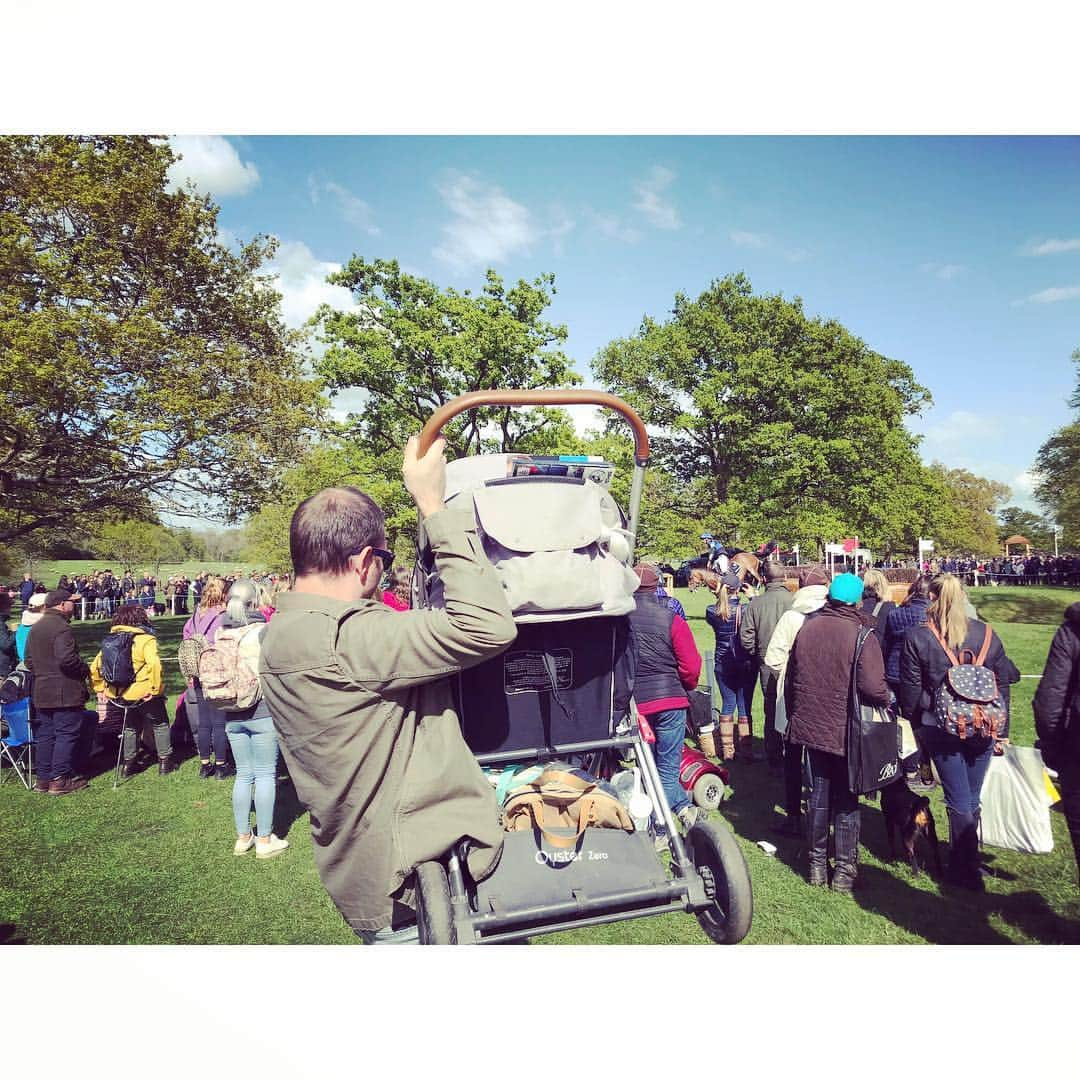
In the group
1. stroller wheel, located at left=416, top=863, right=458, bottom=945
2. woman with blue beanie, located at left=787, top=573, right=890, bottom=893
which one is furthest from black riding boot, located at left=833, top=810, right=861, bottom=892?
stroller wheel, located at left=416, top=863, right=458, bottom=945

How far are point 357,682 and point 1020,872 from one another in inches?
200

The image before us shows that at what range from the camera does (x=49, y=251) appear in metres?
9.67

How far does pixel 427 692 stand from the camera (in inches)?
85.0

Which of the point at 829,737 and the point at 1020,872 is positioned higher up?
the point at 829,737

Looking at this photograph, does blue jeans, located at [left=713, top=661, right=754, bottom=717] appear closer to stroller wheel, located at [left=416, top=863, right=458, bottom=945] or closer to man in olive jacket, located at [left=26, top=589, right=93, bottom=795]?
stroller wheel, located at [left=416, top=863, right=458, bottom=945]

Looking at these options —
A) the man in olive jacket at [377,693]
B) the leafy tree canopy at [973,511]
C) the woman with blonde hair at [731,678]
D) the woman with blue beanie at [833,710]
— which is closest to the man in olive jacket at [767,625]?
the woman with blonde hair at [731,678]

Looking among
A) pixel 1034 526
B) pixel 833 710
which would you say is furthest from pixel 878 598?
pixel 1034 526

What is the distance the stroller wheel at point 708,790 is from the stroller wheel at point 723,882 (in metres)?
0.64

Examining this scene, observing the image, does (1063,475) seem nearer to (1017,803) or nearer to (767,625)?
(767,625)

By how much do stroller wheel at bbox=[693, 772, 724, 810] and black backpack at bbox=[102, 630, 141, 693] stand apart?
6495 millimetres

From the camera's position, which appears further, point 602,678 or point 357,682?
point 602,678

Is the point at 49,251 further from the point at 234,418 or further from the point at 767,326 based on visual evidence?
the point at 767,326

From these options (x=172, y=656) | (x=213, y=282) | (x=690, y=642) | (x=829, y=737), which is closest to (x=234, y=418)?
(x=213, y=282)

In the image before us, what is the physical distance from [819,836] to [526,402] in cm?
386
